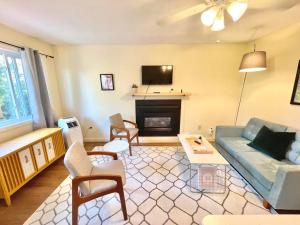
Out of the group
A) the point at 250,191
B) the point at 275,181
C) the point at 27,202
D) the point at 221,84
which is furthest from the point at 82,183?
the point at 221,84

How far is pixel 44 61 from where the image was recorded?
3.03 metres

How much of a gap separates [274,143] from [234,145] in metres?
0.53

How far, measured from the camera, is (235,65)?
3.34m

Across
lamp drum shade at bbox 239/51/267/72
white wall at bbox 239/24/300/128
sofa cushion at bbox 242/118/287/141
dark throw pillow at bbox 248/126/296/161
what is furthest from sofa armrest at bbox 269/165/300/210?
lamp drum shade at bbox 239/51/267/72

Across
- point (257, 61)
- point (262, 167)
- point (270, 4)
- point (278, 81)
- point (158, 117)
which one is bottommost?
point (262, 167)

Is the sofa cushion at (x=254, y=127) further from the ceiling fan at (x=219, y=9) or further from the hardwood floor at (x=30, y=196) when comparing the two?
the hardwood floor at (x=30, y=196)

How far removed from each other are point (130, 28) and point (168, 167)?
2.39 m

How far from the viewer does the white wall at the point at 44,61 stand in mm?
2240

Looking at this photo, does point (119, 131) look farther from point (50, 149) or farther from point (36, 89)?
point (36, 89)

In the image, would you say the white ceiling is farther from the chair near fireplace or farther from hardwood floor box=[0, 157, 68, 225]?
hardwood floor box=[0, 157, 68, 225]

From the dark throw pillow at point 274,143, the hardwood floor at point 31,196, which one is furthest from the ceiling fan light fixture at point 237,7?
the hardwood floor at point 31,196

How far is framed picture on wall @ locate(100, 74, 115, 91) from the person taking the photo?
11.2 feet

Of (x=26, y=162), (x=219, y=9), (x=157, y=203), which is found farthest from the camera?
(x=26, y=162)

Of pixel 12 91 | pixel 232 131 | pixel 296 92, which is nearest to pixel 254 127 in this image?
pixel 232 131
